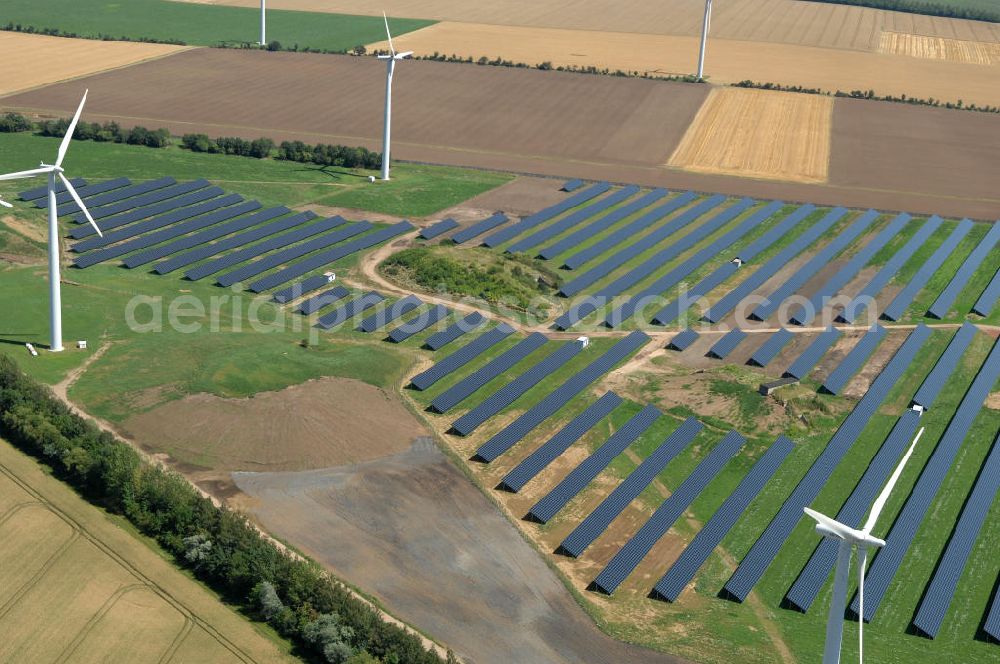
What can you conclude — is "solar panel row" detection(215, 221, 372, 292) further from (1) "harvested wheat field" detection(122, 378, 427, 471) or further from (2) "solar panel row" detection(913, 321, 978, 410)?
(2) "solar panel row" detection(913, 321, 978, 410)

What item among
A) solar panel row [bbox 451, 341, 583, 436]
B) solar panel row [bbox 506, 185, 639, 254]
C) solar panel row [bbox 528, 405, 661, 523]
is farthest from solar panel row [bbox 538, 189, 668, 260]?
solar panel row [bbox 528, 405, 661, 523]

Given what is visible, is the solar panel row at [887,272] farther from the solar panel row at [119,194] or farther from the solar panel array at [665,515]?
the solar panel row at [119,194]

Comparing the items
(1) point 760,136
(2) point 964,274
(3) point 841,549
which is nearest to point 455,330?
(3) point 841,549

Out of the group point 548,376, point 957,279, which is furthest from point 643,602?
point 957,279

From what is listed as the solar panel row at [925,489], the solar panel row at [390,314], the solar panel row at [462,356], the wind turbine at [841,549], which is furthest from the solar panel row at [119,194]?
the wind turbine at [841,549]

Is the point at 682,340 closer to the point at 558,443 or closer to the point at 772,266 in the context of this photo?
the point at 558,443
